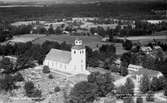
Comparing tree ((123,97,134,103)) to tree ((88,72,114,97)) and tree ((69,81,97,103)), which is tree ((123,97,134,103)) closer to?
tree ((88,72,114,97))

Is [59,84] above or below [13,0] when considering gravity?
below

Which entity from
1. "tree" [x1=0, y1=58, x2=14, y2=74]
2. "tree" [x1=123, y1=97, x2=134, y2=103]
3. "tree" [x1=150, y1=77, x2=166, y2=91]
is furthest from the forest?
"tree" [x1=123, y1=97, x2=134, y2=103]

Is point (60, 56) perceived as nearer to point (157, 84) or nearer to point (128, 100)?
point (157, 84)

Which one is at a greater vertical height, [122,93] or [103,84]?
[103,84]

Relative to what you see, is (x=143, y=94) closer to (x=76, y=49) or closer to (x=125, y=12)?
(x=76, y=49)

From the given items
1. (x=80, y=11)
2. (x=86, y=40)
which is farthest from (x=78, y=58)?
(x=80, y=11)

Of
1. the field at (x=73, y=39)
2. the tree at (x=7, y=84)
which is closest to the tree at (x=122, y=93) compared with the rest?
the tree at (x=7, y=84)

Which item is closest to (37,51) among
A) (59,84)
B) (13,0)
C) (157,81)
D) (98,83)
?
(59,84)

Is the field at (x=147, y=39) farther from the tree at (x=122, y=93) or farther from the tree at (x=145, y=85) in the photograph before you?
the tree at (x=122, y=93)
